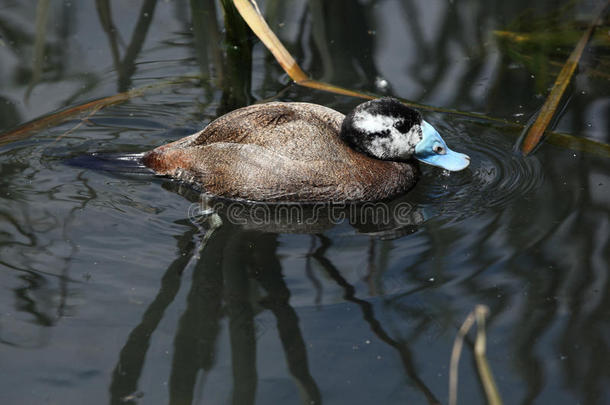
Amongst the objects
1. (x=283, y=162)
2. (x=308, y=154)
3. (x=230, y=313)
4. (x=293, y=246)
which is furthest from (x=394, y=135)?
(x=230, y=313)

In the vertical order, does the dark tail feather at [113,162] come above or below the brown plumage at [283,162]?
below

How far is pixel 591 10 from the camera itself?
6.73m

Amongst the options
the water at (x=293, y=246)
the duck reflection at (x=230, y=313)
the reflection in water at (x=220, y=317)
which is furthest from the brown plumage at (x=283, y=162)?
the reflection in water at (x=220, y=317)

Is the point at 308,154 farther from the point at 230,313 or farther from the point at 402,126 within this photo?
the point at 230,313

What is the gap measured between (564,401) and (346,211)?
80.3 inches

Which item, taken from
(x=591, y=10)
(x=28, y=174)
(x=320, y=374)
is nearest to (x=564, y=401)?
(x=320, y=374)

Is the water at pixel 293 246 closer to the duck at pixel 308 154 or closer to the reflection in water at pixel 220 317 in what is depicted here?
the reflection in water at pixel 220 317

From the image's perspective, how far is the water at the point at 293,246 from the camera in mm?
3350

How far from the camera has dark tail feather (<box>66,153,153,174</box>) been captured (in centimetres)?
517

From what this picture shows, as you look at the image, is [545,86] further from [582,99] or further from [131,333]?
[131,333]

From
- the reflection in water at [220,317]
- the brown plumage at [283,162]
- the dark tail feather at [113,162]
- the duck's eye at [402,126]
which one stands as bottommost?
the reflection in water at [220,317]
